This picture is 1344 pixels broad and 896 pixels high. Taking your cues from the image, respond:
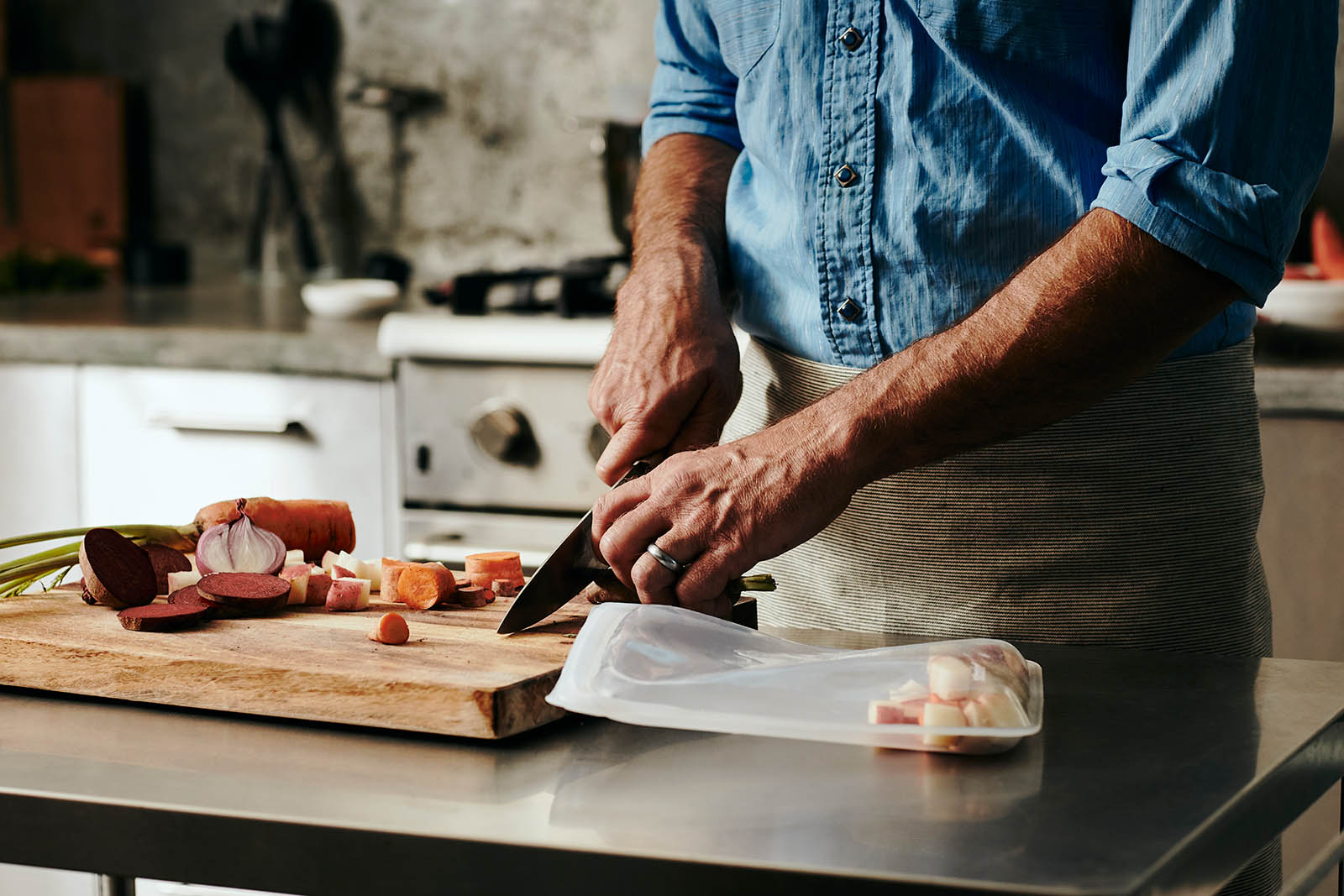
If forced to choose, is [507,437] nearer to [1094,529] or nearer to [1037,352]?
[1094,529]

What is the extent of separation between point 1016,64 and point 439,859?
0.69 metres

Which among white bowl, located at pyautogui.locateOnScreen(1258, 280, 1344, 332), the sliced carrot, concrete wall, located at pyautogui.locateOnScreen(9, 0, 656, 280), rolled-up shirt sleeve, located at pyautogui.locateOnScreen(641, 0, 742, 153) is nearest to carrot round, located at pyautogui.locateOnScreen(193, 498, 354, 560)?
the sliced carrot

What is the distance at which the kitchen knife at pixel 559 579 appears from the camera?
89cm

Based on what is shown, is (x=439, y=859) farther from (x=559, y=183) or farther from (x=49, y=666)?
(x=559, y=183)

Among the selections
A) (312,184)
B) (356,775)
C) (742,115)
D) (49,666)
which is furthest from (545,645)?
(312,184)

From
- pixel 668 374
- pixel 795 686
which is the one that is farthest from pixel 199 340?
pixel 795 686

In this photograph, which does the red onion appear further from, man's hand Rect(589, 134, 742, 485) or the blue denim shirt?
the blue denim shirt

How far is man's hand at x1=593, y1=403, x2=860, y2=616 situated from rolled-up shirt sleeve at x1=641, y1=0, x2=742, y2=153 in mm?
501

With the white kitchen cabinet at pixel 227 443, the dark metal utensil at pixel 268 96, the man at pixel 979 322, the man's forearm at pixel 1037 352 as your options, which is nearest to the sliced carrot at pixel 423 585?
the man at pixel 979 322

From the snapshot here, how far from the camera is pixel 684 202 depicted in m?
1.28

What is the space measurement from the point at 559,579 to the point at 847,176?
1.27ft

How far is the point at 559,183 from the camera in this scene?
2.62m

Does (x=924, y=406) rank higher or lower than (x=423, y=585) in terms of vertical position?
higher

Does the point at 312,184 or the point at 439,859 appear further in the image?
the point at 312,184
